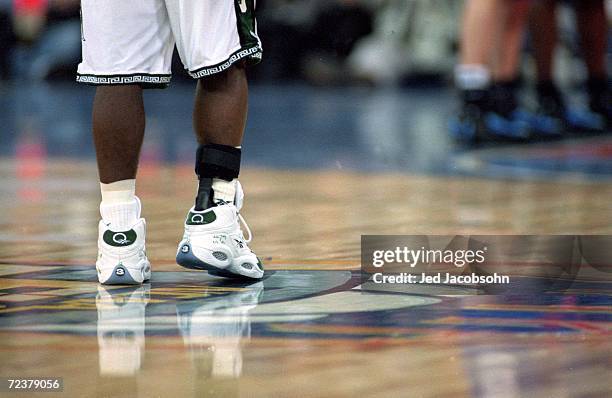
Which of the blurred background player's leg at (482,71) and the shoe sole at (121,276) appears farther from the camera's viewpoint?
the blurred background player's leg at (482,71)

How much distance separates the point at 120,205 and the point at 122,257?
13 centimetres

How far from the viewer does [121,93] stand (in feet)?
10.3

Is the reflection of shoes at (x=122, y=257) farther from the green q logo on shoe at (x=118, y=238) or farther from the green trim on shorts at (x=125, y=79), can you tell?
the green trim on shorts at (x=125, y=79)

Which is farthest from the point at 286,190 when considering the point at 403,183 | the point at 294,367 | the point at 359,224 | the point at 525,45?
the point at 525,45

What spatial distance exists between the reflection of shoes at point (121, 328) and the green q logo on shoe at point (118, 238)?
11 cm

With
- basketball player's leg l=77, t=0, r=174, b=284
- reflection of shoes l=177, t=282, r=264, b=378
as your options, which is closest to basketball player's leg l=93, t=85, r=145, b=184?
basketball player's leg l=77, t=0, r=174, b=284

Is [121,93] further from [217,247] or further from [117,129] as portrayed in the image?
[217,247]

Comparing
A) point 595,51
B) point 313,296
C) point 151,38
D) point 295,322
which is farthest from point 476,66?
point 295,322

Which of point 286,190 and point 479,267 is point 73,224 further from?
point 479,267

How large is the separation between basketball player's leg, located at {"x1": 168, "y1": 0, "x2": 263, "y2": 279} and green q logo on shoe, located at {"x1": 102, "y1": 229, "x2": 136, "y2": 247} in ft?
0.36

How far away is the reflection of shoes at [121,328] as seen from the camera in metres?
2.23

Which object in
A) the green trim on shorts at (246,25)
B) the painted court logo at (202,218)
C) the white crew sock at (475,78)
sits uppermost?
the green trim on shorts at (246,25)

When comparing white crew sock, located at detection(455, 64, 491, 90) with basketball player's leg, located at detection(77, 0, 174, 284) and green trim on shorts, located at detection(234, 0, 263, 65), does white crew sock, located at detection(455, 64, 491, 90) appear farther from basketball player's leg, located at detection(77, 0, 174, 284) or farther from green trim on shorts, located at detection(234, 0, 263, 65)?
basketball player's leg, located at detection(77, 0, 174, 284)

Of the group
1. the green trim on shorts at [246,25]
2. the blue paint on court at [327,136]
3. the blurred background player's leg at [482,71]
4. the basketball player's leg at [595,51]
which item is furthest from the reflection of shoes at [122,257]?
the basketball player's leg at [595,51]
